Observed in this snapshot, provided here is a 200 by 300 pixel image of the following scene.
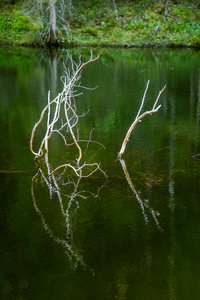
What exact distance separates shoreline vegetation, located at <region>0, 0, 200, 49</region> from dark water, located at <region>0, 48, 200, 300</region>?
13388mm

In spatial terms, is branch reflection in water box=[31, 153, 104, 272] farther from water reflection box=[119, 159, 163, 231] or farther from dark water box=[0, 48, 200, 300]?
water reflection box=[119, 159, 163, 231]

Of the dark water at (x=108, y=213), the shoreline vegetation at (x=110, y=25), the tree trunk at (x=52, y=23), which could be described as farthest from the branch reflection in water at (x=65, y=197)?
the shoreline vegetation at (x=110, y=25)

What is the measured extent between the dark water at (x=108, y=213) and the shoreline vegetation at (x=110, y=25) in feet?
43.9

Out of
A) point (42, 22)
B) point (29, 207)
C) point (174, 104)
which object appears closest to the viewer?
point (29, 207)

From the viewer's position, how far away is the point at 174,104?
11938 millimetres

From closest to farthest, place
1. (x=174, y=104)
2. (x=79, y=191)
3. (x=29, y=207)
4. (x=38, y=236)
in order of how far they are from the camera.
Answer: (x=38, y=236)
(x=29, y=207)
(x=79, y=191)
(x=174, y=104)

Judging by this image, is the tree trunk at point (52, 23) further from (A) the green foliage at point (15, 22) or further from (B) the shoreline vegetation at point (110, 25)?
(A) the green foliage at point (15, 22)

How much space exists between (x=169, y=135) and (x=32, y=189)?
3.33 metres

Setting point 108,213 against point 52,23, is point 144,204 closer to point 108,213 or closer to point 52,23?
point 108,213

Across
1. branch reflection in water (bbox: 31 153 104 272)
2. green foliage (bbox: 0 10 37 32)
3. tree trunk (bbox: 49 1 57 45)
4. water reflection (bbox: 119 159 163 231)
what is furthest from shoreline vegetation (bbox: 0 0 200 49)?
water reflection (bbox: 119 159 163 231)

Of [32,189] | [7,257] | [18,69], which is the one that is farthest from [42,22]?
[7,257]

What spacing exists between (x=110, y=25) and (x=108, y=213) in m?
21.0

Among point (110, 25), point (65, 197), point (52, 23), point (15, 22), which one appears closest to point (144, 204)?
point (65, 197)

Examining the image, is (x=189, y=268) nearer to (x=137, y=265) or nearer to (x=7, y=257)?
(x=137, y=265)
